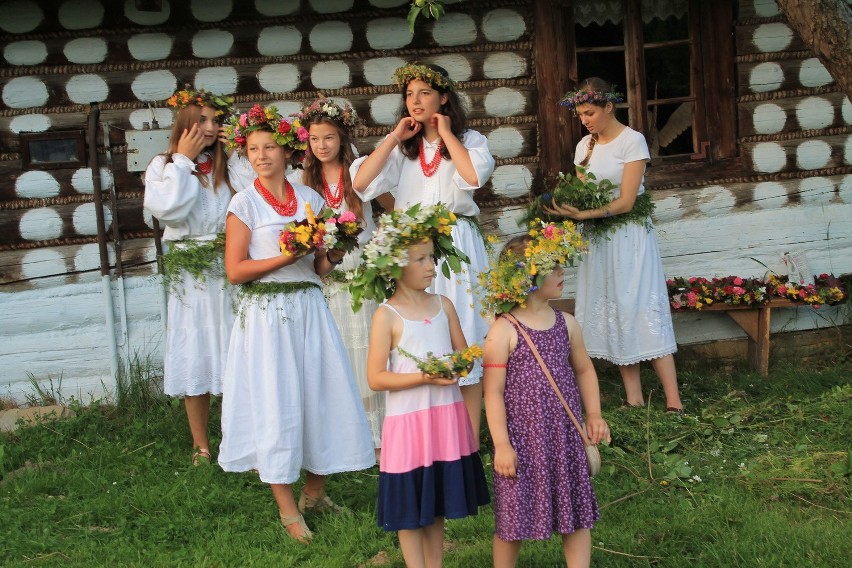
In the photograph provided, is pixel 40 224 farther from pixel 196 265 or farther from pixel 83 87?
pixel 196 265

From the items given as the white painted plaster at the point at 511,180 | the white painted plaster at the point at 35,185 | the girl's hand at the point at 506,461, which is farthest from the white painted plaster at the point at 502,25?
the girl's hand at the point at 506,461

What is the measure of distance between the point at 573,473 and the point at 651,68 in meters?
4.83

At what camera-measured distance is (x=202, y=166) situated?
216 inches

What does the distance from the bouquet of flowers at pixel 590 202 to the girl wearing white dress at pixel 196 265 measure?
6.01ft

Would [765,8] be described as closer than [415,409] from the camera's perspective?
No

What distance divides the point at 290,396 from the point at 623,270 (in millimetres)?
2425

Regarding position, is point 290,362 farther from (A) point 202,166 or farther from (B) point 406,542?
(A) point 202,166

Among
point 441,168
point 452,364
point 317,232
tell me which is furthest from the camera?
point 441,168

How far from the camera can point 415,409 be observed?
3.65 m

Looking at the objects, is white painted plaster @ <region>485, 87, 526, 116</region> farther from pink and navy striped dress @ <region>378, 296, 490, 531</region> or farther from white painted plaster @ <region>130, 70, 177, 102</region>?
pink and navy striped dress @ <region>378, 296, 490, 531</region>

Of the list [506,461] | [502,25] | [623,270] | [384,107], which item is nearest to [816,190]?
[623,270]

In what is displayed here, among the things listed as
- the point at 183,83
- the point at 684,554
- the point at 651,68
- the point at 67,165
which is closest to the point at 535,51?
the point at 651,68

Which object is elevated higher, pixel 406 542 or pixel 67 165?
pixel 67 165

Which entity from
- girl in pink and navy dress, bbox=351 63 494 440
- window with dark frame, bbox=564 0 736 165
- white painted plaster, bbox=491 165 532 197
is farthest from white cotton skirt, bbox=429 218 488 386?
window with dark frame, bbox=564 0 736 165
